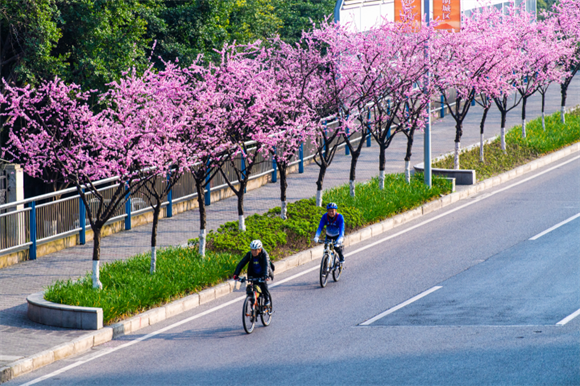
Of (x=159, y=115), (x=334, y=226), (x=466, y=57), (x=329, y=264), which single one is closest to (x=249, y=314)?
(x=329, y=264)

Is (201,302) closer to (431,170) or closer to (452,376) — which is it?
(452,376)

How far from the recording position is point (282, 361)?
11594 mm

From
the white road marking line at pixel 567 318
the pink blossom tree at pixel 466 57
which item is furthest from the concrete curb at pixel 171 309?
the white road marking line at pixel 567 318

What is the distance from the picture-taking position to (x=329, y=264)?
1594cm

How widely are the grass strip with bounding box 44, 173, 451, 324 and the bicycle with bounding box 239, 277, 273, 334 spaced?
1785 millimetres

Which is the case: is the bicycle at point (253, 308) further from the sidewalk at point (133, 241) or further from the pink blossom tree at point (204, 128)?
the pink blossom tree at point (204, 128)

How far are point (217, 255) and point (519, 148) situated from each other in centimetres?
1637

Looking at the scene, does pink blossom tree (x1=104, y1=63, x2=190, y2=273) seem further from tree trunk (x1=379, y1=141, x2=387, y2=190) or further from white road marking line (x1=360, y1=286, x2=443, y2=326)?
tree trunk (x1=379, y1=141, x2=387, y2=190)

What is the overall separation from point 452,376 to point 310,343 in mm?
2518

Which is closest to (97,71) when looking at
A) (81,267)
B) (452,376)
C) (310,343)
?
(81,267)

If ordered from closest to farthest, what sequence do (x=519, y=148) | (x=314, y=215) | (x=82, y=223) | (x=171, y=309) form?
(x=171, y=309)
(x=82, y=223)
(x=314, y=215)
(x=519, y=148)

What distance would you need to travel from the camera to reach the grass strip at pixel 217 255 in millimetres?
13734

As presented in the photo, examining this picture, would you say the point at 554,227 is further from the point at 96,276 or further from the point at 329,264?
→ the point at 96,276

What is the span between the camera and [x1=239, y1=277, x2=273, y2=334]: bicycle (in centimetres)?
1309
